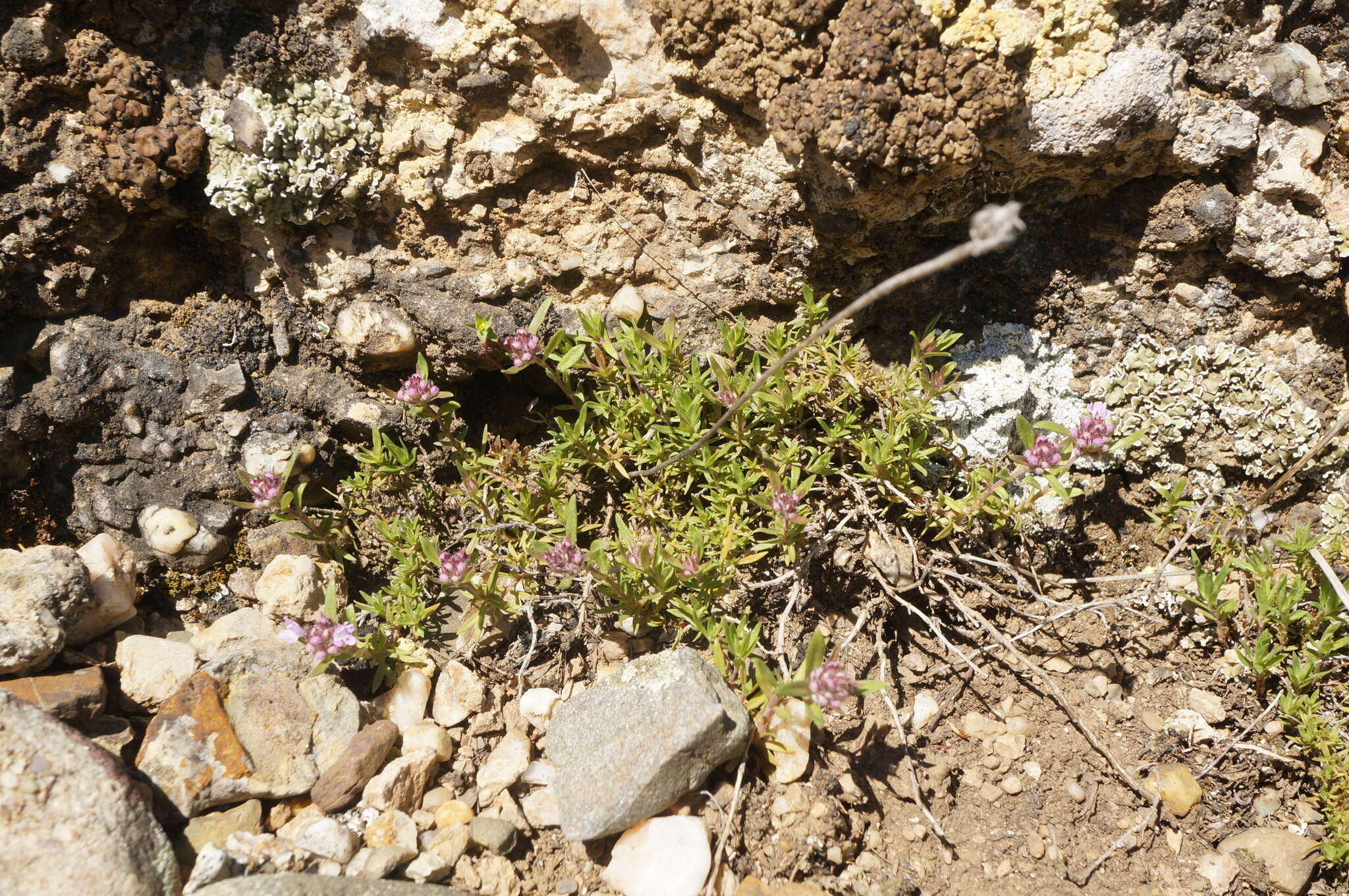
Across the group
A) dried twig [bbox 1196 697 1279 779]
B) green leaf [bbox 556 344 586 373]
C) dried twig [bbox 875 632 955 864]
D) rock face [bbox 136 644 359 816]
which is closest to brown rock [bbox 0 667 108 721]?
rock face [bbox 136 644 359 816]

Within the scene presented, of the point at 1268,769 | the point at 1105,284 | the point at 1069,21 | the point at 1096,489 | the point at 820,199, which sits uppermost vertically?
the point at 1069,21

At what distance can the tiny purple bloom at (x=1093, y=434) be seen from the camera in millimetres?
3312

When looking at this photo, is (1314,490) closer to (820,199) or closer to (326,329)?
(820,199)

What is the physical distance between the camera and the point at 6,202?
3500mm

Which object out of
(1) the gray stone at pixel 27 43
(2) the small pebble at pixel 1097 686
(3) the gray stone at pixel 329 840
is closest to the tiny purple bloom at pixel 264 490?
(3) the gray stone at pixel 329 840

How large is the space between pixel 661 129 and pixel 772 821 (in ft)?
9.29

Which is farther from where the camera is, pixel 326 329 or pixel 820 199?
pixel 326 329

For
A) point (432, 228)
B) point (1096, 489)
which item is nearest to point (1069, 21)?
point (1096, 489)

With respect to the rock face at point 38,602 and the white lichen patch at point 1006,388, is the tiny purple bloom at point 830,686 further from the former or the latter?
the rock face at point 38,602

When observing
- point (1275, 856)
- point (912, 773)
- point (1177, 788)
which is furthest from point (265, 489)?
point (1275, 856)

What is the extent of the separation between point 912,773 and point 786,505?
1.12 m

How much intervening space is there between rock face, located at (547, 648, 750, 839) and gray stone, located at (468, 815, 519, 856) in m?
0.18

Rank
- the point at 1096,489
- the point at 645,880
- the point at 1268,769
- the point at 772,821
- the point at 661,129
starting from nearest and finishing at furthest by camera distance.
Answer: the point at 645,880
the point at 772,821
the point at 1268,769
the point at 661,129
the point at 1096,489

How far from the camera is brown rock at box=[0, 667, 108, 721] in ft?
9.89
